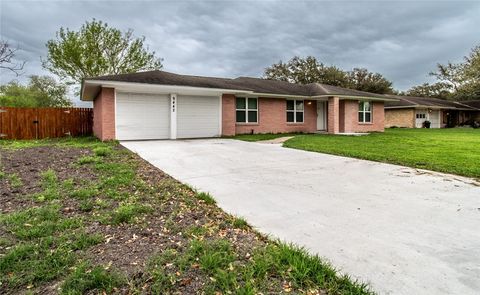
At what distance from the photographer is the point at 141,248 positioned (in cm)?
281

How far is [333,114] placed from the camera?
63.4 feet

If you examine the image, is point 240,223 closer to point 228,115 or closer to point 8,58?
point 8,58

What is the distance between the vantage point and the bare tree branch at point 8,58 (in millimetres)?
5609

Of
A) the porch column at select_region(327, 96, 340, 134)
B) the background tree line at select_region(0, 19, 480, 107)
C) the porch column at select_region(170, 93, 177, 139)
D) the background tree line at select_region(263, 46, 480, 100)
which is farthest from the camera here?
the background tree line at select_region(263, 46, 480, 100)

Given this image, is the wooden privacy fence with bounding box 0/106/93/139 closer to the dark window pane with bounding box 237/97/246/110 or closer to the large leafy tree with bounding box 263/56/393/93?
the dark window pane with bounding box 237/97/246/110

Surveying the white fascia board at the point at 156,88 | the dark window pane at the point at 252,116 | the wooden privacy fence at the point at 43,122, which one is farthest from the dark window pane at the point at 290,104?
the wooden privacy fence at the point at 43,122

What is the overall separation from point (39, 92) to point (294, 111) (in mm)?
29975

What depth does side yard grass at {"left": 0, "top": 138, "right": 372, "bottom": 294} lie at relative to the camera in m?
2.20

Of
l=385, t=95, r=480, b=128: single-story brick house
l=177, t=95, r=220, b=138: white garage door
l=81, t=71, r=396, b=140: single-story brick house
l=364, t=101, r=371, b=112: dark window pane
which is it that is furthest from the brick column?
l=385, t=95, r=480, b=128: single-story brick house

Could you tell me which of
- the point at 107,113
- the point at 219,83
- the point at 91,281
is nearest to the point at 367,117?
the point at 219,83

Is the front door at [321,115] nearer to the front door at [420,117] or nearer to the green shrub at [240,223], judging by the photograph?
the front door at [420,117]

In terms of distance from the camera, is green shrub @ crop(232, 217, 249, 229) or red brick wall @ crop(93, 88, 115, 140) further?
red brick wall @ crop(93, 88, 115, 140)

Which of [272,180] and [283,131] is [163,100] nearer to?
[283,131]

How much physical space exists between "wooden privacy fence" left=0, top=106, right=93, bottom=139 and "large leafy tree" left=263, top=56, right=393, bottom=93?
3064 cm
